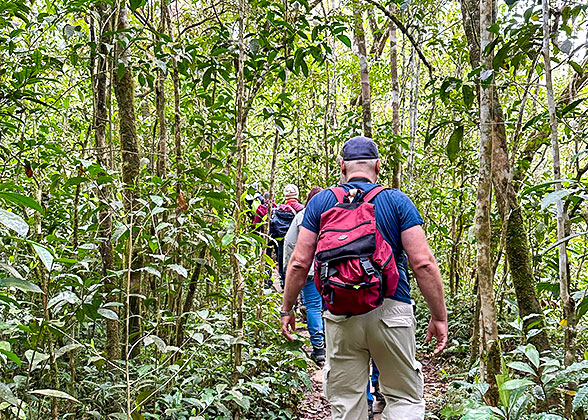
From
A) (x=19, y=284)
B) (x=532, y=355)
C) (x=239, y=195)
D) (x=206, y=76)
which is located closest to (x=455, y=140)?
(x=532, y=355)

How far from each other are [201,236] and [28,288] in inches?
59.0

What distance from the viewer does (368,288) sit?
251 centimetres

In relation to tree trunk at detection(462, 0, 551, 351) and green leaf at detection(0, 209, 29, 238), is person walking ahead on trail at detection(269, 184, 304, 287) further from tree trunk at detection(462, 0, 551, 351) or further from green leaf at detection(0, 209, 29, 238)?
green leaf at detection(0, 209, 29, 238)

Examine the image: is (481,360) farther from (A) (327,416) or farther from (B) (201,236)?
(B) (201,236)

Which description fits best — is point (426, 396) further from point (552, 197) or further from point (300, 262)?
point (552, 197)

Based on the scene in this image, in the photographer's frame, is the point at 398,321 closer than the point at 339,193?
Yes

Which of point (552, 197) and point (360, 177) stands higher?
point (360, 177)

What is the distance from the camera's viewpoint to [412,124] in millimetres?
7566

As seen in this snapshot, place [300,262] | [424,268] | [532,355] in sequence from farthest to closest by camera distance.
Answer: [300,262], [424,268], [532,355]

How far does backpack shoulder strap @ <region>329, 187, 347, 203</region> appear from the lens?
2.83 m

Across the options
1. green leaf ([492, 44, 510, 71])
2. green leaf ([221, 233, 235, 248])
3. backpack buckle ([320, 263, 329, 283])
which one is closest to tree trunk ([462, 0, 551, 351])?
green leaf ([492, 44, 510, 71])

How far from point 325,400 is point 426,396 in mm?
950

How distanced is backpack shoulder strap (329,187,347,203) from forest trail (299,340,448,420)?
2.07 metres

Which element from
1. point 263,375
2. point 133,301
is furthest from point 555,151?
point 133,301
